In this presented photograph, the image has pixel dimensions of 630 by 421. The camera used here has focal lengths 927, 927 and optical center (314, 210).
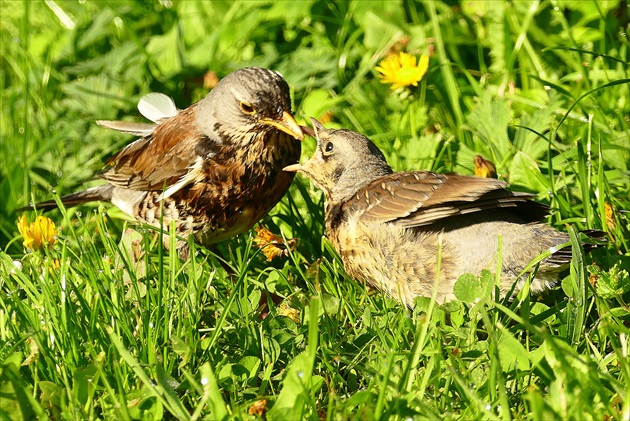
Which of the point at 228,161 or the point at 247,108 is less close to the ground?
the point at 247,108

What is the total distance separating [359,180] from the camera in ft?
15.7

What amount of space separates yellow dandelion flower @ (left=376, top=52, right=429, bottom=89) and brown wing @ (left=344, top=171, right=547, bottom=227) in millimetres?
1259

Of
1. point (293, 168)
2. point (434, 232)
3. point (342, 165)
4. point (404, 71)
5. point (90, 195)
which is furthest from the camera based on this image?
point (90, 195)

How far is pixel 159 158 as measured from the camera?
17.5 ft

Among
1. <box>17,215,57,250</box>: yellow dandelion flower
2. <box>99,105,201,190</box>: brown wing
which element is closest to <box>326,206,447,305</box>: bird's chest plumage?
<box>99,105,201,190</box>: brown wing

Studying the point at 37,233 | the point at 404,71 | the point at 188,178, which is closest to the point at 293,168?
the point at 188,178

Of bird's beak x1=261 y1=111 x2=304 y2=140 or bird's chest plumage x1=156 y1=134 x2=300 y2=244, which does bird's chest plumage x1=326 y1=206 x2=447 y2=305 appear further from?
bird's chest plumage x1=156 y1=134 x2=300 y2=244

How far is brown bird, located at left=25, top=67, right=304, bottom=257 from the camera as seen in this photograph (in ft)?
16.5

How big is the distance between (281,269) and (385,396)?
1.81m

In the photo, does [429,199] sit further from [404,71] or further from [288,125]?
[404,71]

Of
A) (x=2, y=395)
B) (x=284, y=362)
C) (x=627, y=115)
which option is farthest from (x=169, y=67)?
(x=2, y=395)

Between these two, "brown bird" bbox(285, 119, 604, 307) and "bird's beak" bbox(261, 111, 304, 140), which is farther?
"bird's beak" bbox(261, 111, 304, 140)

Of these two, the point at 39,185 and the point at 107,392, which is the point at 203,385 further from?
the point at 39,185

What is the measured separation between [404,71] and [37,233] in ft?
8.11
